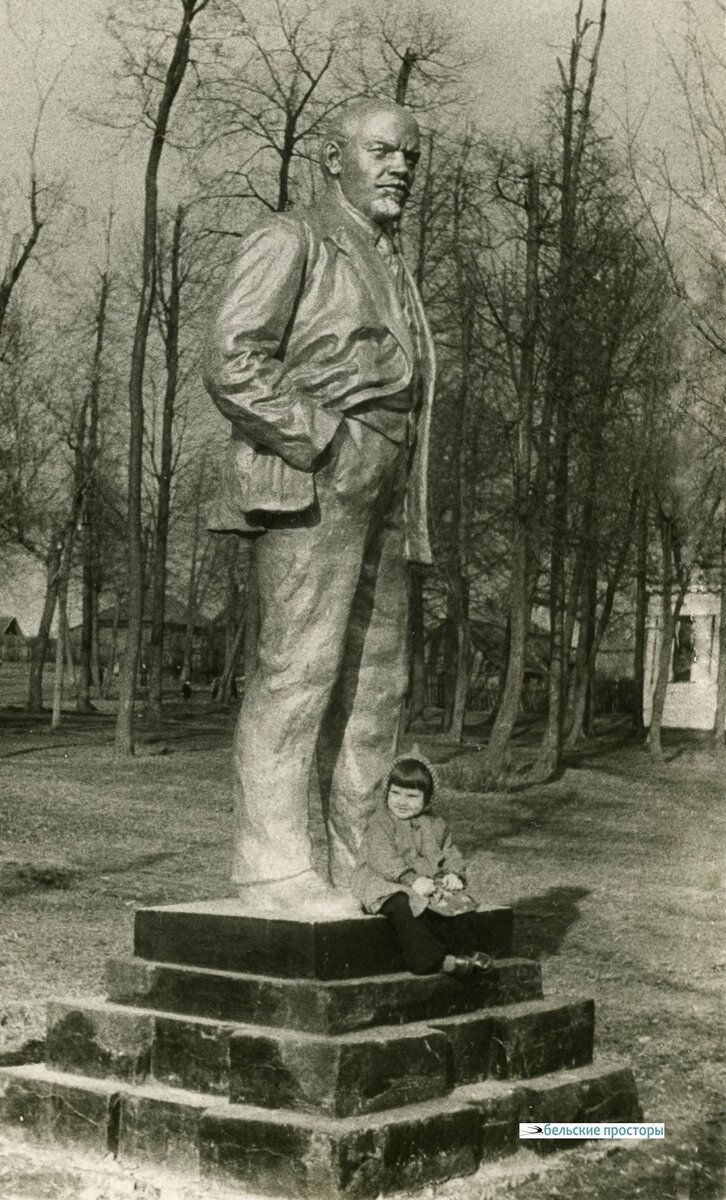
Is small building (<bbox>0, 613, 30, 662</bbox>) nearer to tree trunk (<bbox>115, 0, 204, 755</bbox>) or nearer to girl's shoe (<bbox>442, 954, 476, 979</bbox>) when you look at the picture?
tree trunk (<bbox>115, 0, 204, 755</bbox>)

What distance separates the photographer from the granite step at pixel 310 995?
5.84m

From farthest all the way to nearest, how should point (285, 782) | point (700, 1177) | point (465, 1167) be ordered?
1. point (285, 782)
2. point (700, 1177)
3. point (465, 1167)

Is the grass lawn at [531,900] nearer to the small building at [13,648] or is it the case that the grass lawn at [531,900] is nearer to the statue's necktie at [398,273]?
the statue's necktie at [398,273]

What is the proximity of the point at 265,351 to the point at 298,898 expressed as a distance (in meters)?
2.03

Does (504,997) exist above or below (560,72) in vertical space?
below

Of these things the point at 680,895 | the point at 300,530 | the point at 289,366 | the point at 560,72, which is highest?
the point at 560,72

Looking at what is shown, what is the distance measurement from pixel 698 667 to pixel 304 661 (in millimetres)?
45124

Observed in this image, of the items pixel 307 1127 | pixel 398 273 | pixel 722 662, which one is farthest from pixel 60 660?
pixel 307 1127

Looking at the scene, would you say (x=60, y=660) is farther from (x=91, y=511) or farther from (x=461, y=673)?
(x=91, y=511)

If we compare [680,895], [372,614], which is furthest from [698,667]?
[372,614]

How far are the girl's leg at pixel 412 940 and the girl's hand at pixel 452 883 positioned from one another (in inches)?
9.9

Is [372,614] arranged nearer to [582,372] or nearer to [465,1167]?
[465,1167]

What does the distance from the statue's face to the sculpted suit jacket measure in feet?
0.37

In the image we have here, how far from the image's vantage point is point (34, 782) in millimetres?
22125
